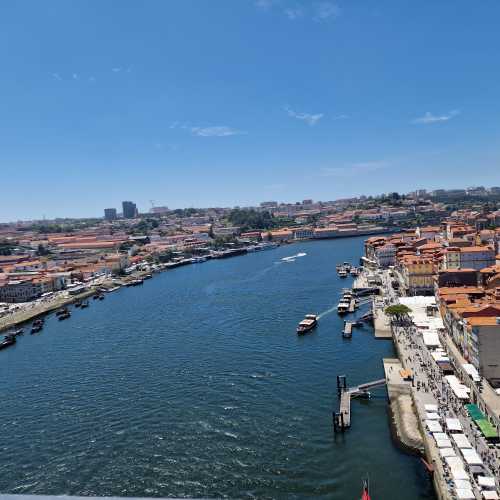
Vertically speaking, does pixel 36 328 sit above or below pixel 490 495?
below

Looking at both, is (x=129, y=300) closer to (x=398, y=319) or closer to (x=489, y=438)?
(x=398, y=319)

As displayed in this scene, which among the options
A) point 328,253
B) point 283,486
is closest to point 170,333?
point 283,486

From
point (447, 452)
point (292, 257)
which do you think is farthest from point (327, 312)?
point (292, 257)

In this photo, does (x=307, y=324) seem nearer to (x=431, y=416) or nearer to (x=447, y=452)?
(x=431, y=416)

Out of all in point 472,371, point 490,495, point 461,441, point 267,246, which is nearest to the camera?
point 490,495

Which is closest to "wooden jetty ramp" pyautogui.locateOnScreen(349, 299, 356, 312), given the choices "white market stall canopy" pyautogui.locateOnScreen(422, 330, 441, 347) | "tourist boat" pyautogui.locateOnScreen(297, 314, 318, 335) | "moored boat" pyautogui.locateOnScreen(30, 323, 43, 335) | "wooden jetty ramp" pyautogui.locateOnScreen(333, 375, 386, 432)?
"tourist boat" pyautogui.locateOnScreen(297, 314, 318, 335)

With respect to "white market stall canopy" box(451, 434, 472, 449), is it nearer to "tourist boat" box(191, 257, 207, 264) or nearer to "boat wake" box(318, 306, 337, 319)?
"boat wake" box(318, 306, 337, 319)
